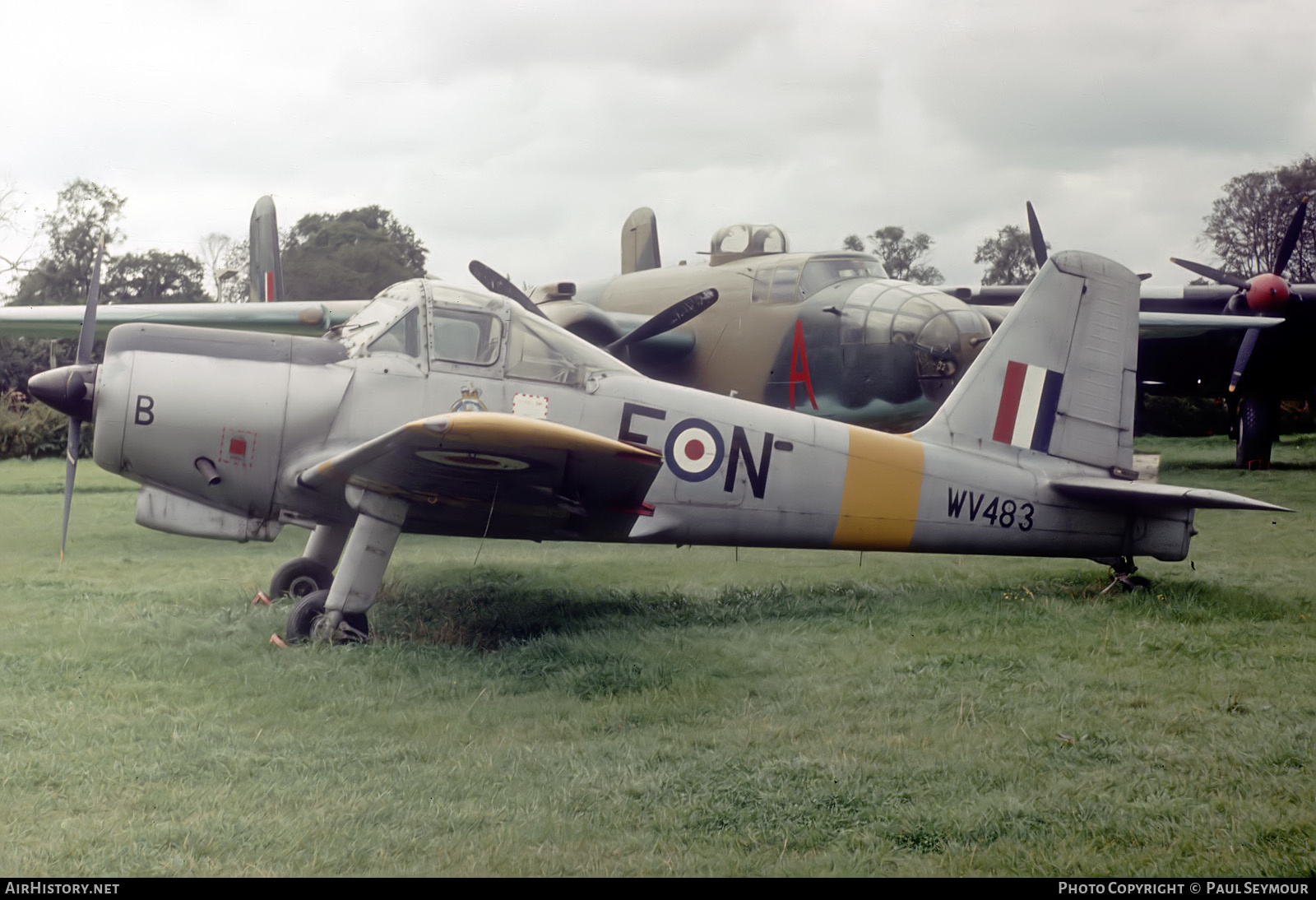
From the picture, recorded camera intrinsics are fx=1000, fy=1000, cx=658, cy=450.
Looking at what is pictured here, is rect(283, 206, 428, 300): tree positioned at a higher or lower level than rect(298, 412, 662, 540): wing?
higher

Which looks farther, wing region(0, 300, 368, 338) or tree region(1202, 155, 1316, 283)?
wing region(0, 300, 368, 338)

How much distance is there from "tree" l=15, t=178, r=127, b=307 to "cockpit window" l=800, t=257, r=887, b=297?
22.6ft

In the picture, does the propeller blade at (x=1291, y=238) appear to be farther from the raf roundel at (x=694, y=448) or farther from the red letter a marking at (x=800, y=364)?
the raf roundel at (x=694, y=448)

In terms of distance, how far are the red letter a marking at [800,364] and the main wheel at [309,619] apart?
19.1 feet

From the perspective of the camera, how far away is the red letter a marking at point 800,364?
32.9 feet

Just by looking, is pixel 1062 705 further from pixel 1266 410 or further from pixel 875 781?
pixel 1266 410

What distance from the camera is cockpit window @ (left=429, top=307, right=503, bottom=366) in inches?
220

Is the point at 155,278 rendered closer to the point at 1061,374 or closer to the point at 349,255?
the point at 349,255

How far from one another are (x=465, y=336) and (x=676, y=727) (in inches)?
106

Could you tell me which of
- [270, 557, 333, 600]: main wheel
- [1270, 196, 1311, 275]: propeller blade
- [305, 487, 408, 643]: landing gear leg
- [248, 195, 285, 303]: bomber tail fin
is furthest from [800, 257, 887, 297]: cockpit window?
[248, 195, 285, 303]: bomber tail fin

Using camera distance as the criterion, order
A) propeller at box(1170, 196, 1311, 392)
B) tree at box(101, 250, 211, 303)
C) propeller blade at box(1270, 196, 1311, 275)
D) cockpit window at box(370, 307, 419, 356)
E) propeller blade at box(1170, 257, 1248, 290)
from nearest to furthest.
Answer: cockpit window at box(370, 307, 419, 356), propeller blade at box(1270, 196, 1311, 275), propeller blade at box(1170, 257, 1248, 290), propeller at box(1170, 196, 1311, 392), tree at box(101, 250, 211, 303)

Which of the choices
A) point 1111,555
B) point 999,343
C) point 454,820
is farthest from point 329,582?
point 1111,555

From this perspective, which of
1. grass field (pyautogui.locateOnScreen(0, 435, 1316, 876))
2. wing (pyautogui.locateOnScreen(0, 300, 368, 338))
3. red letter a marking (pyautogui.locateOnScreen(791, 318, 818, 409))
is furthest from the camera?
wing (pyautogui.locateOnScreen(0, 300, 368, 338))

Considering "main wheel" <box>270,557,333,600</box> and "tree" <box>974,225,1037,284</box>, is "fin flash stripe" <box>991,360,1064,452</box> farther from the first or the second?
"tree" <box>974,225,1037,284</box>
